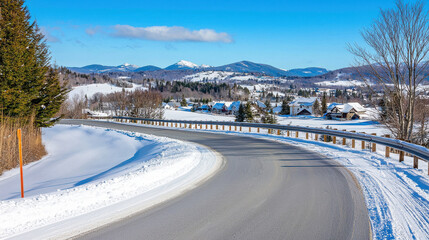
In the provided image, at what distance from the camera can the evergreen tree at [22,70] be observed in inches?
631

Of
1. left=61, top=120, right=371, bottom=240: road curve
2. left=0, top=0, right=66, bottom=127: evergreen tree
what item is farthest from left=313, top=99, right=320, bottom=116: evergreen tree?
left=61, top=120, right=371, bottom=240: road curve

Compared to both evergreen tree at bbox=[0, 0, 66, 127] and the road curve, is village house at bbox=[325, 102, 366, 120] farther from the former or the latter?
the road curve

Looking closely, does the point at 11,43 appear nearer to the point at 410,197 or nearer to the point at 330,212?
the point at 330,212

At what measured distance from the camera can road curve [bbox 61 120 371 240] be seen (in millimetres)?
4457

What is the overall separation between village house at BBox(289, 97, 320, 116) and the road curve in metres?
117

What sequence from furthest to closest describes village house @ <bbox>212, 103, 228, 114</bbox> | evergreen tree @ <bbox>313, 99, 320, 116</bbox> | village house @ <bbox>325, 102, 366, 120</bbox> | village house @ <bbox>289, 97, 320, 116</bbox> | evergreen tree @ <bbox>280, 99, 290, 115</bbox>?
village house @ <bbox>212, 103, 228, 114</bbox>, village house @ <bbox>289, 97, 320, 116</bbox>, evergreen tree @ <bbox>313, 99, 320, 116</bbox>, evergreen tree @ <bbox>280, 99, 290, 115</bbox>, village house @ <bbox>325, 102, 366, 120</bbox>

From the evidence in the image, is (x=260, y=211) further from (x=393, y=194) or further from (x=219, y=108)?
(x=219, y=108)

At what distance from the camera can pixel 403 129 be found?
576 inches

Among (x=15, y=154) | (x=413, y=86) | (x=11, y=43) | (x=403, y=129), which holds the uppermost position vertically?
(x=11, y=43)

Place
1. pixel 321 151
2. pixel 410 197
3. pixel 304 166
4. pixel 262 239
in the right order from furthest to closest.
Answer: pixel 321 151 → pixel 304 166 → pixel 410 197 → pixel 262 239

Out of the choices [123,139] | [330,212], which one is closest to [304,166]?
[330,212]

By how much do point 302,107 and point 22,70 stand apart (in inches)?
4531

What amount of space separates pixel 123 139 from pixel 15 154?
6071 mm

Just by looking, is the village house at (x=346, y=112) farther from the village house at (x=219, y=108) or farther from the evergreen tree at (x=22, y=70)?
the evergreen tree at (x=22, y=70)
